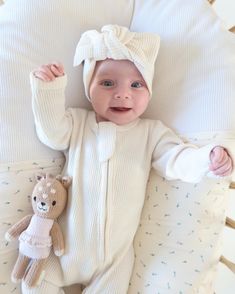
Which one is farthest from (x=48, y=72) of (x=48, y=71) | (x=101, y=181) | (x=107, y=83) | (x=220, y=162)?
(x=220, y=162)

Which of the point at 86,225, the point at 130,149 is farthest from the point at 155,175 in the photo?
the point at 86,225

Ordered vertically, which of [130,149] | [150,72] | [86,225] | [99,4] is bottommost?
[86,225]

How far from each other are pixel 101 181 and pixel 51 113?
0.18m

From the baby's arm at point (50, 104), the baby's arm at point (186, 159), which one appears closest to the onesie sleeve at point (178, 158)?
the baby's arm at point (186, 159)

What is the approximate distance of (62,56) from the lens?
1.08m

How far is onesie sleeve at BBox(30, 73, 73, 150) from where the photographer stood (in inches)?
35.4

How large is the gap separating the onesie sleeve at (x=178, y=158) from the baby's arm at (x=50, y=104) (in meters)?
0.22

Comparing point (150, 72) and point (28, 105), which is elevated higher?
point (150, 72)

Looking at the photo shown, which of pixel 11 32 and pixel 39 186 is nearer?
pixel 39 186

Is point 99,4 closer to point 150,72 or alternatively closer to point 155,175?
point 150,72

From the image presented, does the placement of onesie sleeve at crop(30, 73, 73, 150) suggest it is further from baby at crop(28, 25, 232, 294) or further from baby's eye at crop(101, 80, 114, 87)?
baby's eye at crop(101, 80, 114, 87)

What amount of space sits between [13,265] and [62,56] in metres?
0.51

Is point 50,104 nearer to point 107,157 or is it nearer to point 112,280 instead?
→ point 107,157

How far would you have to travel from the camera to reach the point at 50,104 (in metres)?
0.92
